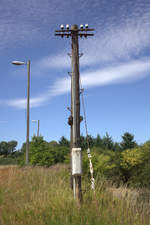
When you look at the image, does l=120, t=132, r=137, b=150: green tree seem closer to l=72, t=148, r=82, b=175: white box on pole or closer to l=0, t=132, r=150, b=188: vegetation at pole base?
l=0, t=132, r=150, b=188: vegetation at pole base

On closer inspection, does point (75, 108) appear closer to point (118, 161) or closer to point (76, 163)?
point (76, 163)

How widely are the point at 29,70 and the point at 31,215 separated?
45.8ft

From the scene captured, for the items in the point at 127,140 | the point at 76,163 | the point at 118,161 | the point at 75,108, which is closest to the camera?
the point at 76,163

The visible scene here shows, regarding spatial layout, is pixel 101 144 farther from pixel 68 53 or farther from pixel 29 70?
pixel 68 53

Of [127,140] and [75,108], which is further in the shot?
[127,140]

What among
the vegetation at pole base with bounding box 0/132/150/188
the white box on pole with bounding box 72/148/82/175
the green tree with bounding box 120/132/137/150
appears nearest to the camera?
the white box on pole with bounding box 72/148/82/175

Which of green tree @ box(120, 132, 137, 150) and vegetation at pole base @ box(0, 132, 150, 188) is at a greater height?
green tree @ box(120, 132, 137, 150)

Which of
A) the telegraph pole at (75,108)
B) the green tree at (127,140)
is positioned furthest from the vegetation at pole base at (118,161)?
the telegraph pole at (75,108)

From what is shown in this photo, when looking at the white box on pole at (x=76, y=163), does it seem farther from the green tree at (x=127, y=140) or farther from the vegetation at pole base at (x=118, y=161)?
the green tree at (x=127, y=140)

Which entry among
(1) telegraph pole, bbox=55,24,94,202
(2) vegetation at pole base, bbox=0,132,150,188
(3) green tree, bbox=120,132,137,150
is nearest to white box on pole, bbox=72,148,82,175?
(1) telegraph pole, bbox=55,24,94,202


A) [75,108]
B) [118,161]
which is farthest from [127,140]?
[75,108]

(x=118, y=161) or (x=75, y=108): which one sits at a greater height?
(x=75, y=108)

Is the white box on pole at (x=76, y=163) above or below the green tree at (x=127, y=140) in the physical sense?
below

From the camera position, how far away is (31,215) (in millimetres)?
6375
